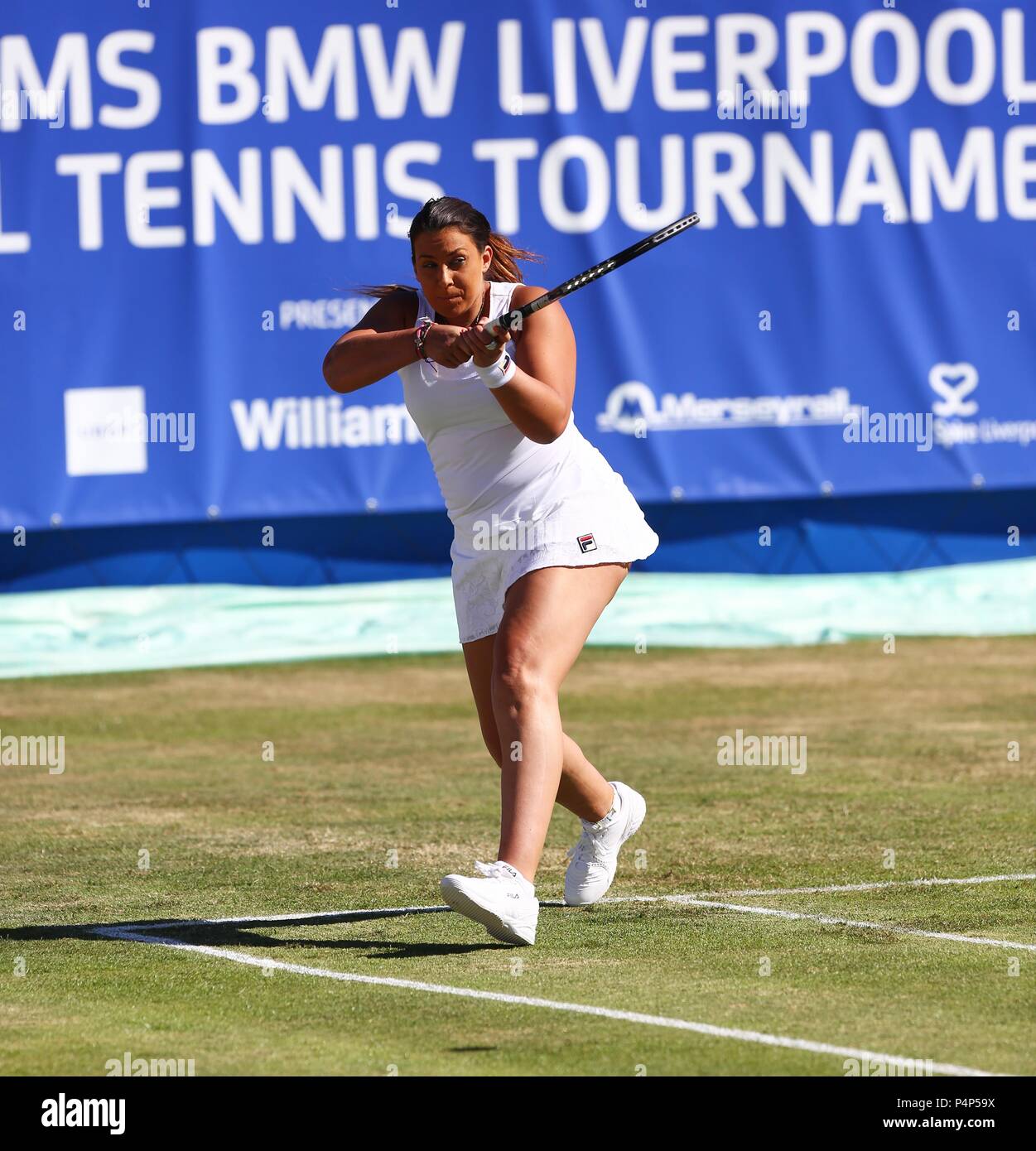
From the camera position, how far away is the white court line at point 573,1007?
4543mm

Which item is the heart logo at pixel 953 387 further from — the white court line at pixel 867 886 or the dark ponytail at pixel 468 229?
the dark ponytail at pixel 468 229

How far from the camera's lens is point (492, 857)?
25.7 feet

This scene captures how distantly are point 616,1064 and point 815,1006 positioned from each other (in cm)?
76

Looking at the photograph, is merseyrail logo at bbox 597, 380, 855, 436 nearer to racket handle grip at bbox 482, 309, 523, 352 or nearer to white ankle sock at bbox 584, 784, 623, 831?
white ankle sock at bbox 584, 784, 623, 831

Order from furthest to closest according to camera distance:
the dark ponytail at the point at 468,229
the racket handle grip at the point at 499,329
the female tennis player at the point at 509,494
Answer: the dark ponytail at the point at 468,229, the female tennis player at the point at 509,494, the racket handle grip at the point at 499,329

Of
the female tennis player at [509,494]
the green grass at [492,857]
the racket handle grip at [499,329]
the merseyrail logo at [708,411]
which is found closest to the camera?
the green grass at [492,857]

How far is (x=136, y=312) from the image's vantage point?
16.0 m

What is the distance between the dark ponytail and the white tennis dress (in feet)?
0.28

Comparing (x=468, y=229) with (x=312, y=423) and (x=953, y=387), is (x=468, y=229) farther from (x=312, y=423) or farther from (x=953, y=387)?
(x=953, y=387)

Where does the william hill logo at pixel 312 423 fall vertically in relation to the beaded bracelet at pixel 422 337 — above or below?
above

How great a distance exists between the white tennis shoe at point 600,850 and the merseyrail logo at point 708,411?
31.6 ft

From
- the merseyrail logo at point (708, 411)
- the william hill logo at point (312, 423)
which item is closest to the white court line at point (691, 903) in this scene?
the merseyrail logo at point (708, 411)

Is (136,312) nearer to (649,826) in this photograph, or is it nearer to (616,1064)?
(649,826)
